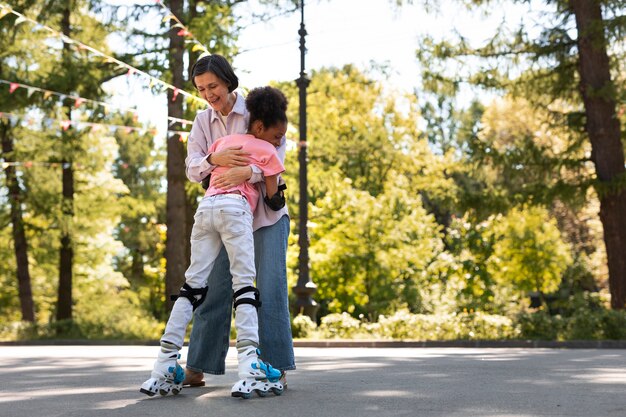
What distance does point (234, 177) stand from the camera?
203 inches

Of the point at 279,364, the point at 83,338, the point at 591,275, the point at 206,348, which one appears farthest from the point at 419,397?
the point at 591,275

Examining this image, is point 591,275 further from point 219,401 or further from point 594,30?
point 219,401

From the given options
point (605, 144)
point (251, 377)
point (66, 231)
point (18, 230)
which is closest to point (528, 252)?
point (66, 231)

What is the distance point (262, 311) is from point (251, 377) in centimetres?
54

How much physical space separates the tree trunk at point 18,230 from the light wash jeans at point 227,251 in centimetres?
2174

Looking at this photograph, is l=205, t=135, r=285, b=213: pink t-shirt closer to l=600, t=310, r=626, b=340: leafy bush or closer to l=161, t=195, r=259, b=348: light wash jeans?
l=161, t=195, r=259, b=348: light wash jeans

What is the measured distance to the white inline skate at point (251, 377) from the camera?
16.1 feet

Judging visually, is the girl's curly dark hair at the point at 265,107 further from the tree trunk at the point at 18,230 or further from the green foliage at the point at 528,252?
the green foliage at the point at 528,252

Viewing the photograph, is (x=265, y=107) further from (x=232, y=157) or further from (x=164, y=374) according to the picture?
(x=164, y=374)

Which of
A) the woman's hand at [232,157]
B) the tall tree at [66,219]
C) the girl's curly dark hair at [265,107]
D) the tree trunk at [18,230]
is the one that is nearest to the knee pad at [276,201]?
A: the woman's hand at [232,157]

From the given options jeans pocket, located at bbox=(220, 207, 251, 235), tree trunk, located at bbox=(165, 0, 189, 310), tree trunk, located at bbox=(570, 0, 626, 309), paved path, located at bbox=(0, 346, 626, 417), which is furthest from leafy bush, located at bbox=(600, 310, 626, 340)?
jeans pocket, located at bbox=(220, 207, 251, 235)

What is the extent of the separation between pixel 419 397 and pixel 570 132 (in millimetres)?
14262

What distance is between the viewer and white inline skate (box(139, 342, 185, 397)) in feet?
16.4

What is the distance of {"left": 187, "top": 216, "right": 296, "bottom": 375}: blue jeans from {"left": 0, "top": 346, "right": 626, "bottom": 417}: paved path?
0.19 metres
